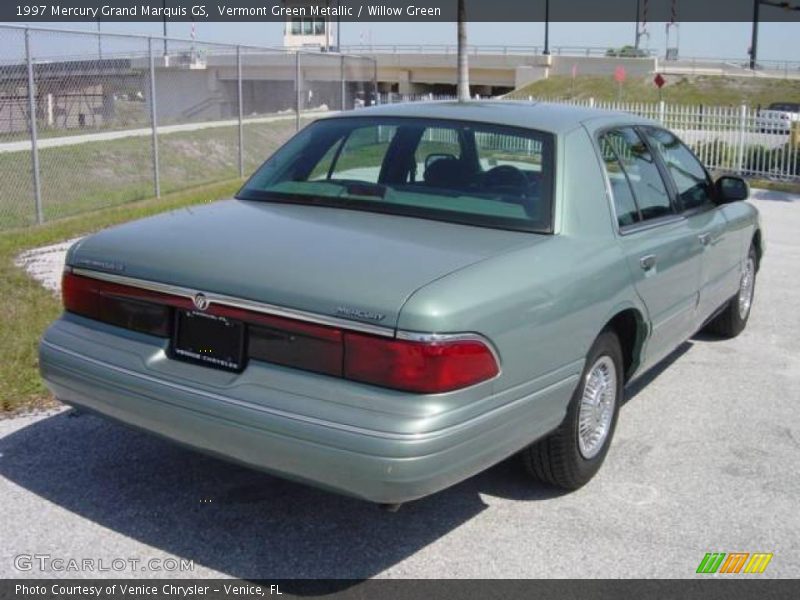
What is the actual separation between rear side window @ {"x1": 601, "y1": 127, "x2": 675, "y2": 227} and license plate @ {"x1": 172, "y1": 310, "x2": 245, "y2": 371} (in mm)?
1899

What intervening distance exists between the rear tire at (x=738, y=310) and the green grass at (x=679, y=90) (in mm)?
42260

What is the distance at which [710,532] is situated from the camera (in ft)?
12.5

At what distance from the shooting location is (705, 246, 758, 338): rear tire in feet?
21.7

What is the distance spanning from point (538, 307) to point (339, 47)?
5551 cm

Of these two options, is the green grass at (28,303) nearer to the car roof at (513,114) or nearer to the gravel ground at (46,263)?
the gravel ground at (46,263)

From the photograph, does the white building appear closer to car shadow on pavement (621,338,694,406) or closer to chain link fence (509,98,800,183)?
chain link fence (509,98,800,183)

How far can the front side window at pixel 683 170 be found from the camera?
17.1 feet

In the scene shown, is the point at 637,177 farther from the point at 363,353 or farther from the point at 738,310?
the point at 738,310

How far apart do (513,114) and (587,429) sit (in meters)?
1.55

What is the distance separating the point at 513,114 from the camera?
455cm

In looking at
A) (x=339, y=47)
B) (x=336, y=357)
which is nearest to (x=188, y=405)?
(x=336, y=357)

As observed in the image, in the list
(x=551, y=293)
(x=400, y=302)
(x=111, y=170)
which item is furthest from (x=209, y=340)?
(x=111, y=170)

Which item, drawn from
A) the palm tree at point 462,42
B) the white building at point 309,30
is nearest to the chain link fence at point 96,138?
the palm tree at point 462,42
